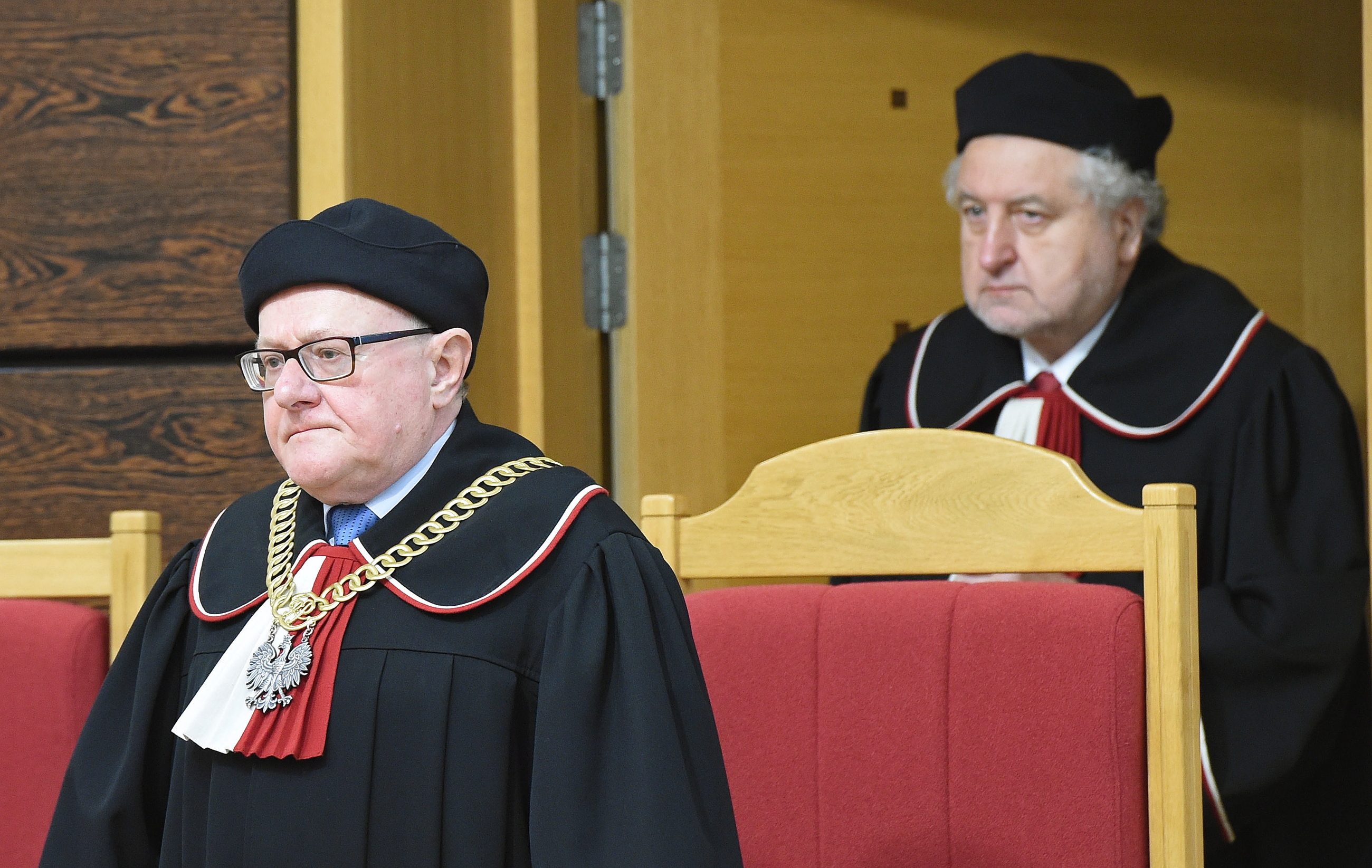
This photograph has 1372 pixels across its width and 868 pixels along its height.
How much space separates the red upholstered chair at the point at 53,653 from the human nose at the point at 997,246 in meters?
1.51

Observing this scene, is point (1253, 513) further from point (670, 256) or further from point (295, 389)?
point (295, 389)

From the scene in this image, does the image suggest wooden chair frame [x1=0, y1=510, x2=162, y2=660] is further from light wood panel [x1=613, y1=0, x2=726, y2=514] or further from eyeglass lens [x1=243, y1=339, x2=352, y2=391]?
light wood panel [x1=613, y1=0, x2=726, y2=514]

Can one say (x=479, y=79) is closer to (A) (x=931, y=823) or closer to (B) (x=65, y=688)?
(B) (x=65, y=688)

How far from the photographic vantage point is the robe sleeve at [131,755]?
1.71 metres

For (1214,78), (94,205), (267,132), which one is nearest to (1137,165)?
(1214,78)

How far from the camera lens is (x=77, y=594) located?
2184mm

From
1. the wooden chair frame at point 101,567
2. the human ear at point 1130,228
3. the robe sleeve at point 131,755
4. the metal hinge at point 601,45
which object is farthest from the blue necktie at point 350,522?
the metal hinge at point 601,45

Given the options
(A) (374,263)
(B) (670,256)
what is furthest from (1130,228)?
(A) (374,263)

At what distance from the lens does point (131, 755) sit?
1.73 meters

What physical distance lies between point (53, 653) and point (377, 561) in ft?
2.19

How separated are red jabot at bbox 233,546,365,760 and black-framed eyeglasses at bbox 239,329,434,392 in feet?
0.74

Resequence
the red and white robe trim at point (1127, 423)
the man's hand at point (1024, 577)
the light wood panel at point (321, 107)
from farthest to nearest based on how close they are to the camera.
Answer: the red and white robe trim at point (1127, 423) < the light wood panel at point (321, 107) < the man's hand at point (1024, 577)

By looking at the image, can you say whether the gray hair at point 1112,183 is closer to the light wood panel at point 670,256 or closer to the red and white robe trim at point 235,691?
the light wood panel at point 670,256

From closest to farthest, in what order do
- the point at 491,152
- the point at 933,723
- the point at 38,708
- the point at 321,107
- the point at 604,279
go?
the point at 933,723
the point at 38,708
the point at 321,107
the point at 491,152
the point at 604,279
